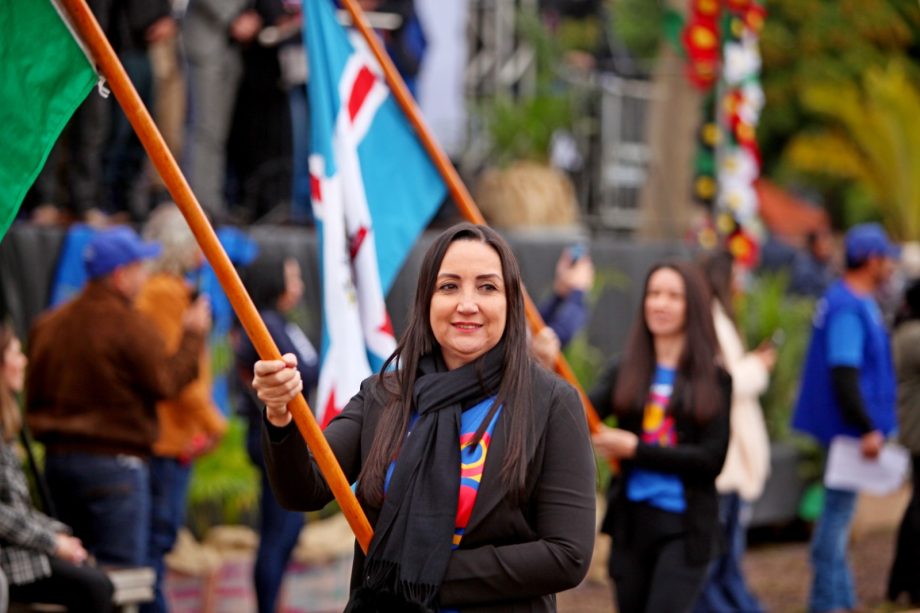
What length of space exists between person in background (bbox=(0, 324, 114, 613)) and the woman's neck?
231 centimetres

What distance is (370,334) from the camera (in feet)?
18.4

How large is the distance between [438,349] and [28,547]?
7.67ft

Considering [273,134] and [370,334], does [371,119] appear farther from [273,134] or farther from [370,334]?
[273,134]

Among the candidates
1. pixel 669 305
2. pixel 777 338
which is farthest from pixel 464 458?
pixel 777 338

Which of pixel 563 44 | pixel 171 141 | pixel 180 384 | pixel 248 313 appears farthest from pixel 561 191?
pixel 248 313

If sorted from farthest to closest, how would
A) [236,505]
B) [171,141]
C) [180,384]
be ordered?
1. [171,141]
2. [236,505]
3. [180,384]

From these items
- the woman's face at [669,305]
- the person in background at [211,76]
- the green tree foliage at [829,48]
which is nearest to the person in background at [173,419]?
the woman's face at [669,305]

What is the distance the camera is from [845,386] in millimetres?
7715

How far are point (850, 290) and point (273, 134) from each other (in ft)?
16.0

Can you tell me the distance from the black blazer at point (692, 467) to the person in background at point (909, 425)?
2.62 metres

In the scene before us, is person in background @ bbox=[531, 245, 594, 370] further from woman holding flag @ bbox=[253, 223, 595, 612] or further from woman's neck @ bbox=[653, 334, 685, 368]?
woman holding flag @ bbox=[253, 223, 595, 612]

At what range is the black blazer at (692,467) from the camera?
5555mm

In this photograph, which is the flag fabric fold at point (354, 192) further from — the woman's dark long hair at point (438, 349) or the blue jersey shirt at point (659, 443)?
the woman's dark long hair at point (438, 349)

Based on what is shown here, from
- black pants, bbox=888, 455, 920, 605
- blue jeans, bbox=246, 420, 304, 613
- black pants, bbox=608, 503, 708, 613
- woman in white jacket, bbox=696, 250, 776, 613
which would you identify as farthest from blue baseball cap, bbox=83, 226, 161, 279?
black pants, bbox=888, 455, 920, 605
